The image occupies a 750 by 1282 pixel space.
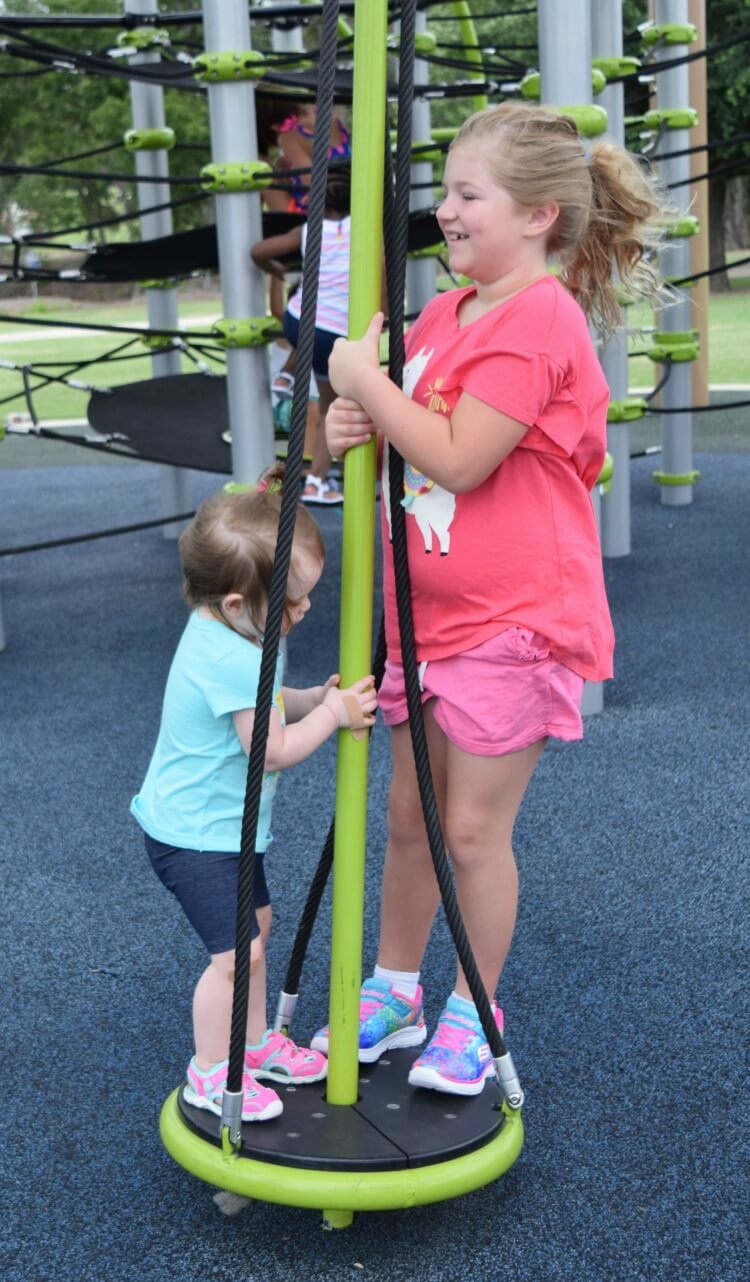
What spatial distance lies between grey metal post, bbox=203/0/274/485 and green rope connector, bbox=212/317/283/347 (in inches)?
1.6

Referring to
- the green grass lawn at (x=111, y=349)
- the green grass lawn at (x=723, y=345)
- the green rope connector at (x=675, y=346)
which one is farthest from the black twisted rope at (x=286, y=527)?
the green grass lawn at (x=723, y=345)

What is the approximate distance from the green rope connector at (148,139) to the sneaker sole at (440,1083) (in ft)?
12.9

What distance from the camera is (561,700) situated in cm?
179

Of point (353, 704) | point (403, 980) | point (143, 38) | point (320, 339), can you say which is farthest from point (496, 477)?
point (143, 38)

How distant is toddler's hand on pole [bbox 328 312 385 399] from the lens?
5.35ft

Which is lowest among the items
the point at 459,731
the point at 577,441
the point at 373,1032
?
the point at 373,1032

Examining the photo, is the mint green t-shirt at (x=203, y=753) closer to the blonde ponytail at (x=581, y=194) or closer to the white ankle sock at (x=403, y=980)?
the white ankle sock at (x=403, y=980)

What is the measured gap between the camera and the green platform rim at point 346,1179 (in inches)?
62.4

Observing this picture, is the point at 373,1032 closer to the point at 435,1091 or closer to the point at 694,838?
the point at 435,1091

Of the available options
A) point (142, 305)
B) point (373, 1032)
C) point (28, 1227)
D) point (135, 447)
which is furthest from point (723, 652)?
point (142, 305)

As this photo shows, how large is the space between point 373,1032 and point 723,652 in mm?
2362

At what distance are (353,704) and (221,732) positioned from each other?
0.17m

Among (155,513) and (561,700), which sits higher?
(561,700)

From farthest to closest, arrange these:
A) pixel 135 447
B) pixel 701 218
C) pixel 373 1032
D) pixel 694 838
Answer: pixel 701 218 → pixel 135 447 → pixel 694 838 → pixel 373 1032
